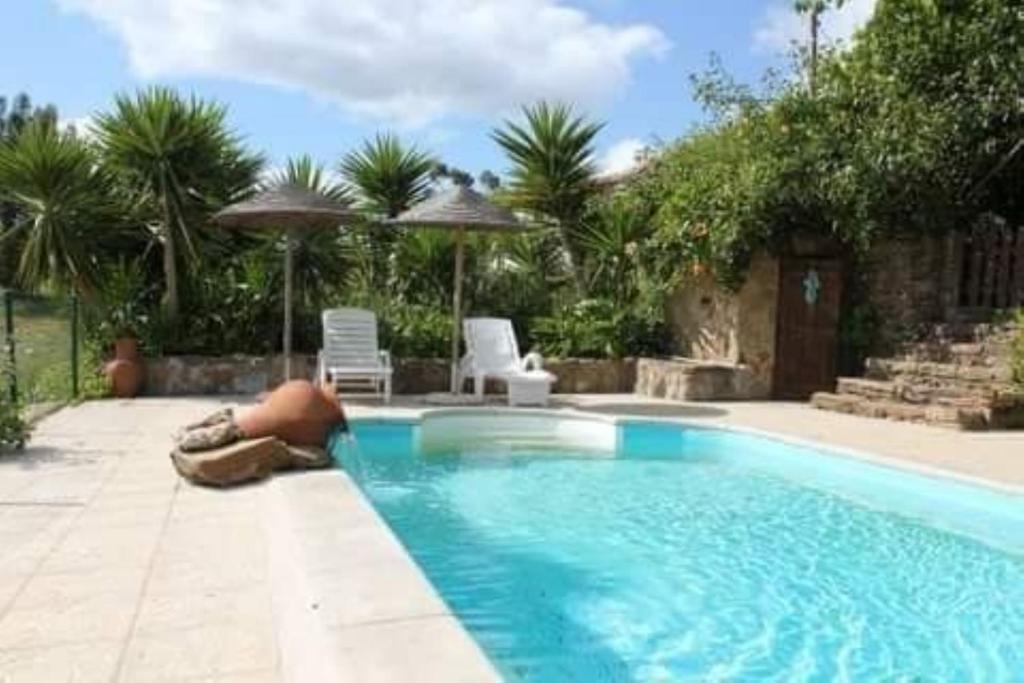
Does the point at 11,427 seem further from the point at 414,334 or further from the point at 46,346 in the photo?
the point at 414,334

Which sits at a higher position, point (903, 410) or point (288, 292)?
point (288, 292)

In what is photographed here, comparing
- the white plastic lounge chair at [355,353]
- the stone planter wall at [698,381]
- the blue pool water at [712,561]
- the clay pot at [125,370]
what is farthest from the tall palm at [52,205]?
the stone planter wall at [698,381]

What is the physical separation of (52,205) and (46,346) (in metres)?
1.91

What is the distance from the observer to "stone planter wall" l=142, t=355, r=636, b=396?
12219 millimetres

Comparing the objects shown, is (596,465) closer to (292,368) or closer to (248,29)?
(292,368)

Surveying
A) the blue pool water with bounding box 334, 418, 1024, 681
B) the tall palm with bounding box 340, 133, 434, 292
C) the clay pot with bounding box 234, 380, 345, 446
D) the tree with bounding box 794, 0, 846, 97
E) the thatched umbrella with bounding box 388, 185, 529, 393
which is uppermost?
the tree with bounding box 794, 0, 846, 97

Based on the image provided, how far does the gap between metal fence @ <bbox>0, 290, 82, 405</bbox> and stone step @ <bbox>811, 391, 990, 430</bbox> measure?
923cm

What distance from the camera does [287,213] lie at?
10789 millimetres

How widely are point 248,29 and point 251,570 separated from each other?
10404 millimetres

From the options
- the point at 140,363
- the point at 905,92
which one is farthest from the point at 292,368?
the point at 905,92

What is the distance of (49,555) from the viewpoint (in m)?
4.57

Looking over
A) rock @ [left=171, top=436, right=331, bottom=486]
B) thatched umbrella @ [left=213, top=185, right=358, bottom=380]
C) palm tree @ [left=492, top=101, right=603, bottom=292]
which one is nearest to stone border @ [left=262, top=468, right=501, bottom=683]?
rock @ [left=171, top=436, right=331, bottom=486]

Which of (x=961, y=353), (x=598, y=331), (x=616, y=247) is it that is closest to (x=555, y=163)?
(x=616, y=247)

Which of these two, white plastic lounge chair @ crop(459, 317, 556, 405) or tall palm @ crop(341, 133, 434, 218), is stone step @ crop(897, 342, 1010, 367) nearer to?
white plastic lounge chair @ crop(459, 317, 556, 405)
